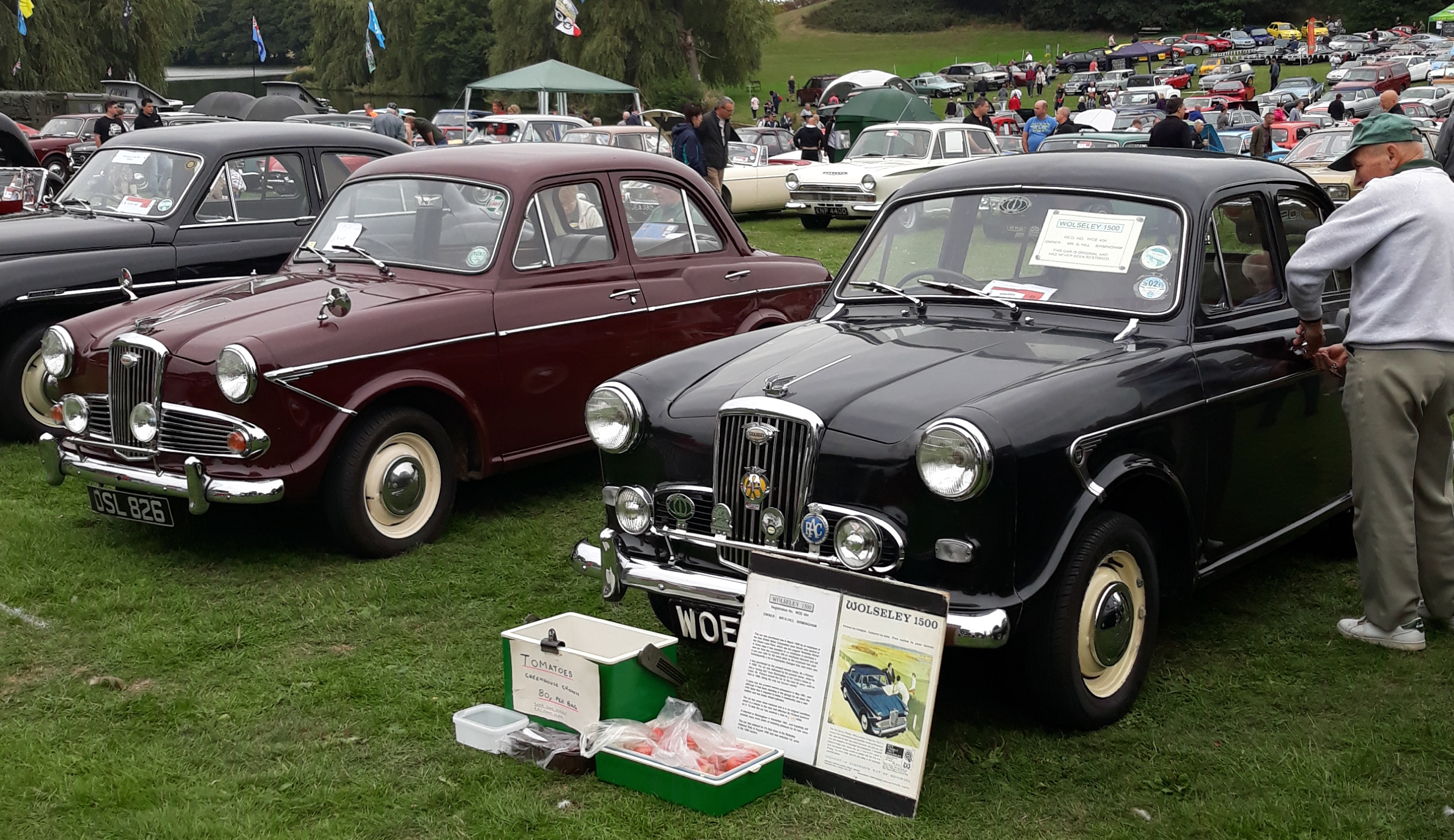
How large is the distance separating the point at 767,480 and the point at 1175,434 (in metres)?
1.41

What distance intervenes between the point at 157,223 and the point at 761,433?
575 centimetres

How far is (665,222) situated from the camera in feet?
25.0

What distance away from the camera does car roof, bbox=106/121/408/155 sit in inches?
345

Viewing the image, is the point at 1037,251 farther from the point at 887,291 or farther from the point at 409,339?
the point at 409,339

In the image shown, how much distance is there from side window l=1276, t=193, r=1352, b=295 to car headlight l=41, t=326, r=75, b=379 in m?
5.55

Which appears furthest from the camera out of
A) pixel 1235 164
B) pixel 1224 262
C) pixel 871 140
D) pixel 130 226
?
pixel 871 140

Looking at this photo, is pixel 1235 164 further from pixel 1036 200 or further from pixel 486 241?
pixel 486 241

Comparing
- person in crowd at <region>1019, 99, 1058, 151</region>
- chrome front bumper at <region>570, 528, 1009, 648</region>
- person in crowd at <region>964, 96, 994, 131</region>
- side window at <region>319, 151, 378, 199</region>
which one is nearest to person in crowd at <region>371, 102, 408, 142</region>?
person in crowd at <region>964, 96, 994, 131</region>

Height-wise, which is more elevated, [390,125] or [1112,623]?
[390,125]

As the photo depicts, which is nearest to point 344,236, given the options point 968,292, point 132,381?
point 132,381

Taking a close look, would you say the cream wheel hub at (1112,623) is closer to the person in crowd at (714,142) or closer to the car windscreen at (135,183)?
the car windscreen at (135,183)

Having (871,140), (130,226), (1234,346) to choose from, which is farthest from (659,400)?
(871,140)

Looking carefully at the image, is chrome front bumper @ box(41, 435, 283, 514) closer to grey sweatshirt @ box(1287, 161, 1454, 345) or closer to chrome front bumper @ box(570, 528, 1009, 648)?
chrome front bumper @ box(570, 528, 1009, 648)

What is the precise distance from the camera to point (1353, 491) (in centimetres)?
507
